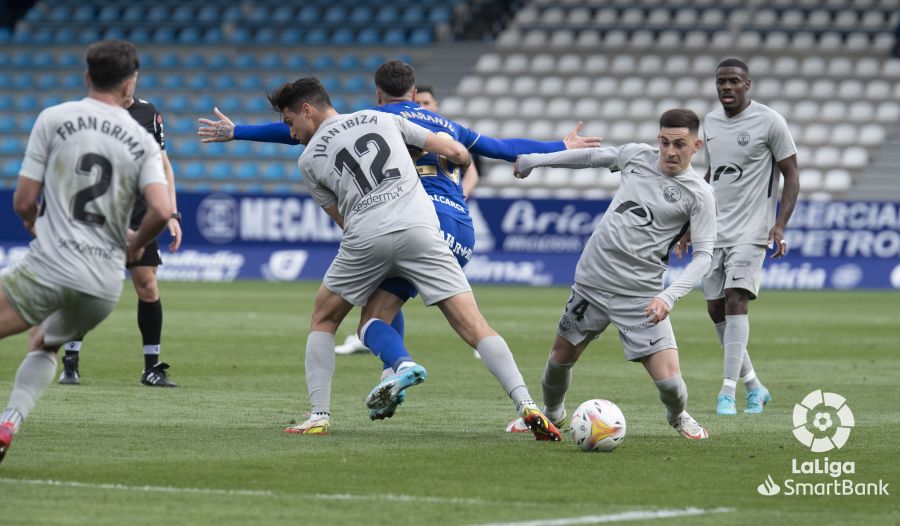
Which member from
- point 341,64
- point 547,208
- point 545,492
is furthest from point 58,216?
point 341,64

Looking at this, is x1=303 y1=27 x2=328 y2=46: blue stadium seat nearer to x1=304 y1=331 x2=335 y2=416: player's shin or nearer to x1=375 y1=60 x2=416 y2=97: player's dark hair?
x1=375 y1=60 x2=416 y2=97: player's dark hair

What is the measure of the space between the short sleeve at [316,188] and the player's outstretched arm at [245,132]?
338 millimetres

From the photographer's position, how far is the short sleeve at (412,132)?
7.95 meters

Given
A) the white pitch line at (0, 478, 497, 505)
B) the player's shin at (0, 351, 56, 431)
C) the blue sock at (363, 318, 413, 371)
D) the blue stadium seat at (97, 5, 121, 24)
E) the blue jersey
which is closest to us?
the white pitch line at (0, 478, 497, 505)

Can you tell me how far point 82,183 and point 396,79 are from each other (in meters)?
2.50

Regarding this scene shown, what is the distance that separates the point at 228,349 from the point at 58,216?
8.11 meters

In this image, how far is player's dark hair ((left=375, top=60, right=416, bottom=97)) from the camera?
845 centimetres

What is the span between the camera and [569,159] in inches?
330

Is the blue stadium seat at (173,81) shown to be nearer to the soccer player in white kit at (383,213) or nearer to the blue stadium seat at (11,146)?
the blue stadium seat at (11,146)

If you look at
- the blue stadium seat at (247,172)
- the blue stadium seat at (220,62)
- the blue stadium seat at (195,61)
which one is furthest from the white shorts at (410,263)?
the blue stadium seat at (195,61)

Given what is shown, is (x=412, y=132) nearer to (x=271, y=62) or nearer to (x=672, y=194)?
(x=672, y=194)

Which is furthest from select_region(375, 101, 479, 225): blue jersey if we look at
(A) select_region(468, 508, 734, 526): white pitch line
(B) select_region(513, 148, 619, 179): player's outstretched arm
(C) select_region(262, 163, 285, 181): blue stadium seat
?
(C) select_region(262, 163, 285, 181): blue stadium seat

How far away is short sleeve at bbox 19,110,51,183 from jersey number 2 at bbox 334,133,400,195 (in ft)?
6.18

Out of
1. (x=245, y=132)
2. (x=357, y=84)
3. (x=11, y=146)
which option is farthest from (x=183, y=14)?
(x=245, y=132)
